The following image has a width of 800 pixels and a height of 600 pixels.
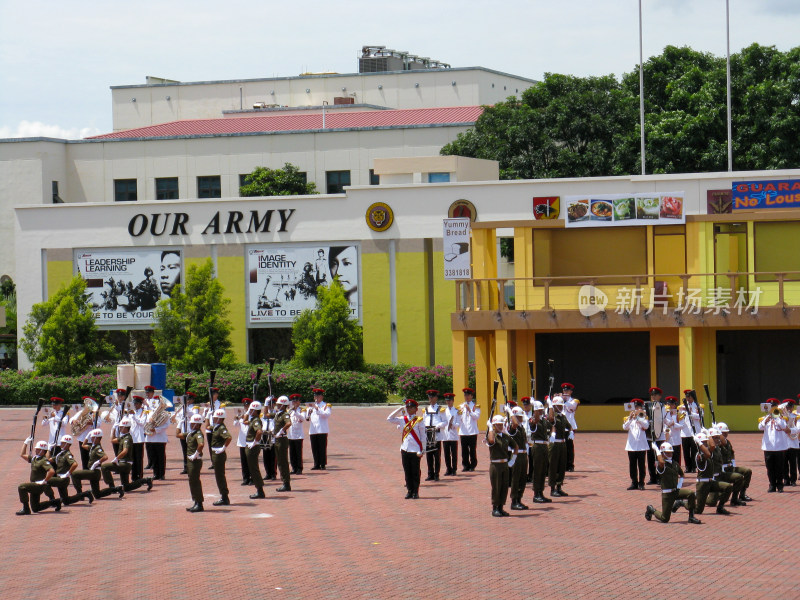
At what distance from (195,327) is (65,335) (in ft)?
16.0

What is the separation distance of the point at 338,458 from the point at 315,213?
19.7m

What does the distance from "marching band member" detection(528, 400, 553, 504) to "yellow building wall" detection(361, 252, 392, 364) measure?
23.4m

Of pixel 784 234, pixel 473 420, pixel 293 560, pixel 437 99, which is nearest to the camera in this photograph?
pixel 293 560

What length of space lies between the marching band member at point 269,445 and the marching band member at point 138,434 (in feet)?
8.52

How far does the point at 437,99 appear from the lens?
82250 mm

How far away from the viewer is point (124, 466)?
934 inches

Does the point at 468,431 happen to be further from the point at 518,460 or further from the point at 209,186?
the point at 209,186

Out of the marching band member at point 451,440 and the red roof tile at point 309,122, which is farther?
the red roof tile at point 309,122

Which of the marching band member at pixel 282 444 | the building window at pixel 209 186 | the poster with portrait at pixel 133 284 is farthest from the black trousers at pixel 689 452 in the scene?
the building window at pixel 209 186

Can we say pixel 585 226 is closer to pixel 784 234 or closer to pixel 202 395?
pixel 784 234

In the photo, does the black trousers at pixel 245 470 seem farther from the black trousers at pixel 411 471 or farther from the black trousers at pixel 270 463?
the black trousers at pixel 411 471

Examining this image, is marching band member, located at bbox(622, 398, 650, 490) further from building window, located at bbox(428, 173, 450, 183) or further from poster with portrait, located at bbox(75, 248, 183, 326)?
poster with portrait, located at bbox(75, 248, 183, 326)

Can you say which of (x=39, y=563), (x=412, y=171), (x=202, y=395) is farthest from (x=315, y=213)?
(x=39, y=563)

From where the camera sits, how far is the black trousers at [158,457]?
25469 millimetres
